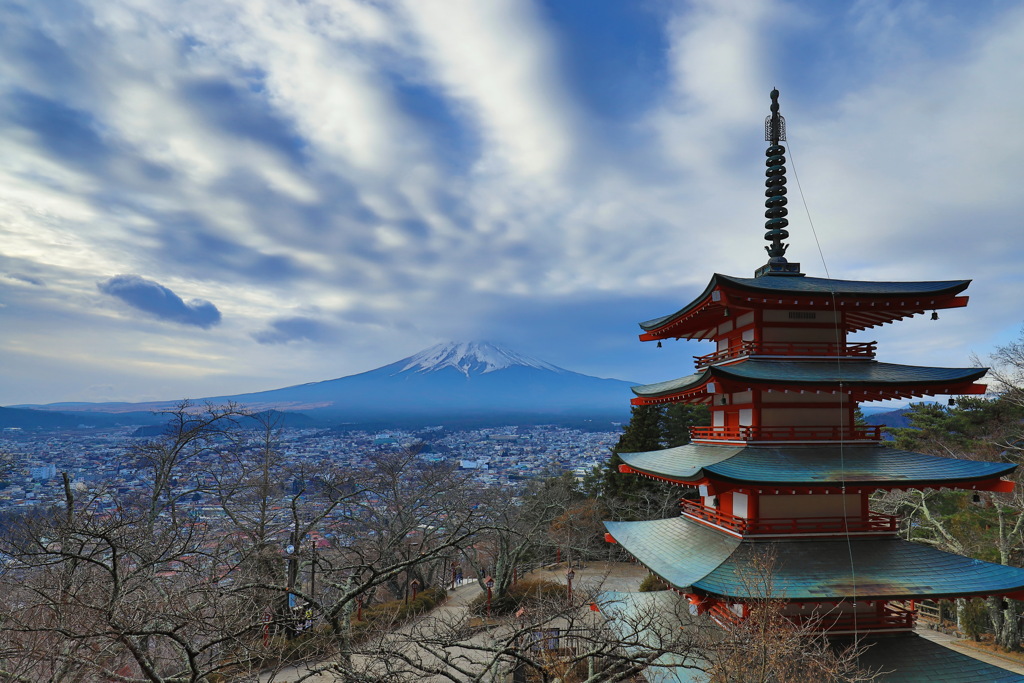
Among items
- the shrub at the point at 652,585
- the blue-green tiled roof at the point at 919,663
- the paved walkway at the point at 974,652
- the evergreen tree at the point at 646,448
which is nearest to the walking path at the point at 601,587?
the paved walkway at the point at 974,652

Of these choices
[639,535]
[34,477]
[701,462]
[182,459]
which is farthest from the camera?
[34,477]

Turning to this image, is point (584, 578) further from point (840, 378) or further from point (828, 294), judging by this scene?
point (828, 294)

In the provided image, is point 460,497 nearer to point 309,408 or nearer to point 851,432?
point 851,432

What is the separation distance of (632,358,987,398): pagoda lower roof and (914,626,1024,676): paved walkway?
8.59 meters

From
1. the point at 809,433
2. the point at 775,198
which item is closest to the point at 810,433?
the point at 809,433

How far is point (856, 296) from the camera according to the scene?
987cm

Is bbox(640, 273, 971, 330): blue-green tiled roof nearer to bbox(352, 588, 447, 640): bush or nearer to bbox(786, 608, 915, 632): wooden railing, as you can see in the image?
bbox(786, 608, 915, 632): wooden railing

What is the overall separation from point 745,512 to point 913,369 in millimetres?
4752

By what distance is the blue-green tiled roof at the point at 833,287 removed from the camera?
9.67m

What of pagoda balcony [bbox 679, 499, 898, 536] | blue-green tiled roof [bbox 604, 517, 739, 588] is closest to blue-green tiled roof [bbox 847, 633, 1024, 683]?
pagoda balcony [bbox 679, 499, 898, 536]

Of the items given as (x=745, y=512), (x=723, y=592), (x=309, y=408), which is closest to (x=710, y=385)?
(x=745, y=512)

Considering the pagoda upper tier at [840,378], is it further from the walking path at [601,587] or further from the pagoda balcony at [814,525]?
the walking path at [601,587]

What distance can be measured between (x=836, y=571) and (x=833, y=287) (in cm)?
566

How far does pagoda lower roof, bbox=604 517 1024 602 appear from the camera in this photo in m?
8.41
